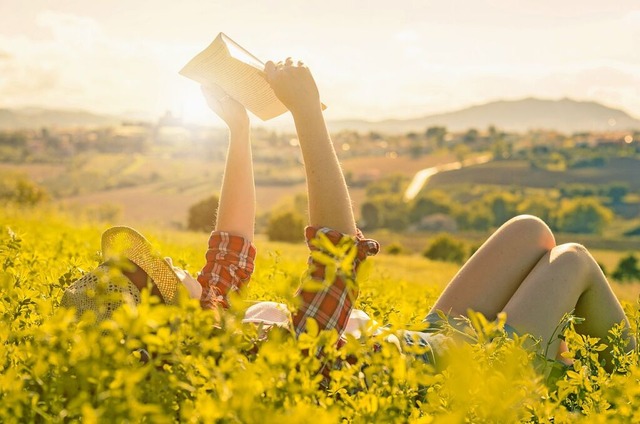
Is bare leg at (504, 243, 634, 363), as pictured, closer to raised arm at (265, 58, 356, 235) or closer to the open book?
raised arm at (265, 58, 356, 235)

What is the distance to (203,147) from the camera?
151750mm

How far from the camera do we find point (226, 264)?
12.2 feet

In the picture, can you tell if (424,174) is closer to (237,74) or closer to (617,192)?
(617,192)

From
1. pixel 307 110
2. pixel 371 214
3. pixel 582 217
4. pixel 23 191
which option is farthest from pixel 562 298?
pixel 582 217

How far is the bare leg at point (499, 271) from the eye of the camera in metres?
3.79

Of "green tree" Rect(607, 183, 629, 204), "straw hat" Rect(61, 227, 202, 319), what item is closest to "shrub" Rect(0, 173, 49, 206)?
"straw hat" Rect(61, 227, 202, 319)

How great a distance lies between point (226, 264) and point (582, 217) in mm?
109394

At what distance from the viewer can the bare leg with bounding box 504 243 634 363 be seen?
3.47 m

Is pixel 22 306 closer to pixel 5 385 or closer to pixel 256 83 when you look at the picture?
pixel 5 385

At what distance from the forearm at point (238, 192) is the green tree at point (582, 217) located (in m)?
107

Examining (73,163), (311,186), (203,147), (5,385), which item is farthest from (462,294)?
(203,147)

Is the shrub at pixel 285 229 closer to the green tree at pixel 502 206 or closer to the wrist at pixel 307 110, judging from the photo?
the wrist at pixel 307 110

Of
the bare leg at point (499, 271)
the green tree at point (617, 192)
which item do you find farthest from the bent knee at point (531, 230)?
the green tree at point (617, 192)

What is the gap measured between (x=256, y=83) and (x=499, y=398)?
2.23m
